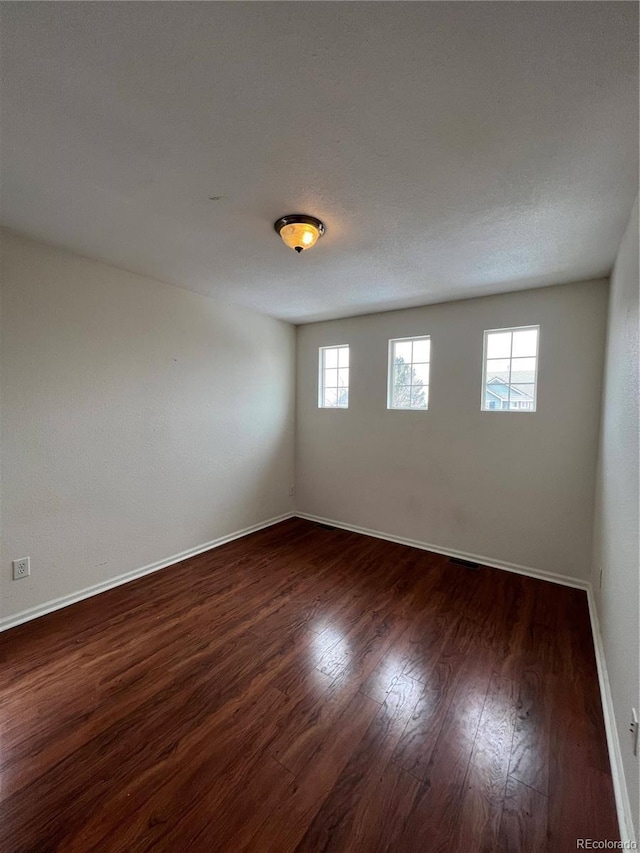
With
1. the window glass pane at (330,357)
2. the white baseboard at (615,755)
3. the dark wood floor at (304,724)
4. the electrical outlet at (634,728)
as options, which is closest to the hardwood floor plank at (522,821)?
the dark wood floor at (304,724)

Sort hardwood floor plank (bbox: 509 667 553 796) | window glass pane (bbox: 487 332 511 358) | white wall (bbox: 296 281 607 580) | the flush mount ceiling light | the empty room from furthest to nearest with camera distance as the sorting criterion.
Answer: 1. window glass pane (bbox: 487 332 511 358)
2. white wall (bbox: 296 281 607 580)
3. the flush mount ceiling light
4. hardwood floor plank (bbox: 509 667 553 796)
5. the empty room

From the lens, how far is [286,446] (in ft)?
14.5

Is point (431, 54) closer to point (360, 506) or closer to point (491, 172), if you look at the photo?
point (491, 172)

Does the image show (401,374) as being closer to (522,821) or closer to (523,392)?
(523,392)

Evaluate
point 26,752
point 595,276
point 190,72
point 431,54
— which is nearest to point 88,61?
point 190,72

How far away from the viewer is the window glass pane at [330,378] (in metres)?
4.26

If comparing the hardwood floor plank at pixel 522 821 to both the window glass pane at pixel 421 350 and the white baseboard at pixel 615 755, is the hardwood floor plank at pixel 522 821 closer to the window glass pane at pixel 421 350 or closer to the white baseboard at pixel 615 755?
the white baseboard at pixel 615 755

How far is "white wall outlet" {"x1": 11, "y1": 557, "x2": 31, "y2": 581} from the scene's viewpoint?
2.22 metres

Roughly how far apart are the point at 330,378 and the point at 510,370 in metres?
2.01

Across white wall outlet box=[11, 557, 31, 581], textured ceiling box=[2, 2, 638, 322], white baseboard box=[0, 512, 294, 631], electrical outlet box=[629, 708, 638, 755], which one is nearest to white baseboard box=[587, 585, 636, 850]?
electrical outlet box=[629, 708, 638, 755]

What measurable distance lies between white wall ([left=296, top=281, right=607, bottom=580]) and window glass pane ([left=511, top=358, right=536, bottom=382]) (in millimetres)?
99

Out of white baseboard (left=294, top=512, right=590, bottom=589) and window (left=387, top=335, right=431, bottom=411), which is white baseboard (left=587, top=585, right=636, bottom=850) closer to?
white baseboard (left=294, top=512, right=590, bottom=589)

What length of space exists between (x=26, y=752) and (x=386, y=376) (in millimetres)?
3588

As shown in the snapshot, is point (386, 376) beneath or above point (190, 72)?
beneath
